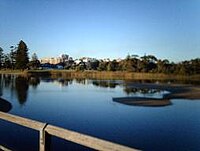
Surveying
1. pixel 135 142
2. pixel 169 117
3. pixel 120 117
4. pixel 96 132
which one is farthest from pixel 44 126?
pixel 169 117

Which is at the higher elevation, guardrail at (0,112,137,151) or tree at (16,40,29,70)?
tree at (16,40,29,70)

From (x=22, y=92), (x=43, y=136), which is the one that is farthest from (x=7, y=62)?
(x=43, y=136)

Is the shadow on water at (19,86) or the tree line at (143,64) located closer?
the shadow on water at (19,86)

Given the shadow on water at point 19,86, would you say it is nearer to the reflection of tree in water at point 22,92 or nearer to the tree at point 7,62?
the reflection of tree in water at point 22,92

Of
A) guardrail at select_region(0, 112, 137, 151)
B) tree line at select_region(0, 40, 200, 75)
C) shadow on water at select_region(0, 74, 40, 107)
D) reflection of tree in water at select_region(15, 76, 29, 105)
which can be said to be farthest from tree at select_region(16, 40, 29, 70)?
guardrail at select_region(0, 112, 137, 151)

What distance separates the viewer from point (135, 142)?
516 inches

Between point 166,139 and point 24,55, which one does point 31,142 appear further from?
point 24,55

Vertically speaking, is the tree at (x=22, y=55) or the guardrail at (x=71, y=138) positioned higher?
the tree at (x=22, y=55)

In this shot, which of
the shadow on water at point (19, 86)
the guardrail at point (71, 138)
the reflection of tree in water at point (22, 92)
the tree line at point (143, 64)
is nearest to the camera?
the guardrail at point (71, 138)

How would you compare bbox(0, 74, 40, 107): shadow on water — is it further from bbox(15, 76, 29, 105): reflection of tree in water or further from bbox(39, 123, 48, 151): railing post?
bbox(39, 123, 48, 151): railing post

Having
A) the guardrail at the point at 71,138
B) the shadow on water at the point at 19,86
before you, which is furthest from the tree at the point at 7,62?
the guardrail at the point at 71,138

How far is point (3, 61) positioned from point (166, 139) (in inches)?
4783

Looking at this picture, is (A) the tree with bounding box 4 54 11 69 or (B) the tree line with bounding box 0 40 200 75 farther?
(A) the tree with bounding box 4 54 11 69

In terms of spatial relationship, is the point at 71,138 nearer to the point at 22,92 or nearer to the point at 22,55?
the point at 22,92
